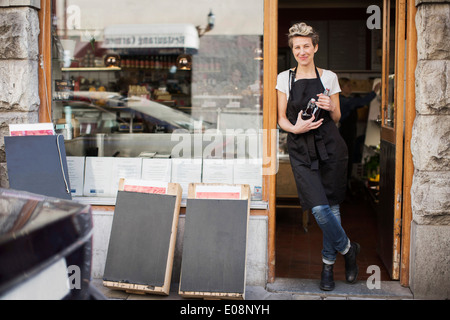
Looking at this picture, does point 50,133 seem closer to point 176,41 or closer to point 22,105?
point 22,105

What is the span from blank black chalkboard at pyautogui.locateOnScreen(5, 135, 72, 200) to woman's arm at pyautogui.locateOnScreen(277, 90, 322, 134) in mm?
1709

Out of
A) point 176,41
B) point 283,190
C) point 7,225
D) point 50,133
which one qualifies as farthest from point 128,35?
point 7,225

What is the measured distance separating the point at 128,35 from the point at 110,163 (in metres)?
4.28

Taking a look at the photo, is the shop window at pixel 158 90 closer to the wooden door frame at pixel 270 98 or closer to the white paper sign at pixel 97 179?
the white paper sign at pixel 97 179

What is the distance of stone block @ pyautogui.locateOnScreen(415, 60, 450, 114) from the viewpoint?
381 cm

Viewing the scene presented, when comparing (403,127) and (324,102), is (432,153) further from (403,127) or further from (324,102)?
(324,102)

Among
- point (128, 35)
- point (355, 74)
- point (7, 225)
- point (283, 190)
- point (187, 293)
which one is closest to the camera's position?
point (7, 225)

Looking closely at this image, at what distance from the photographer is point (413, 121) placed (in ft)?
13.1

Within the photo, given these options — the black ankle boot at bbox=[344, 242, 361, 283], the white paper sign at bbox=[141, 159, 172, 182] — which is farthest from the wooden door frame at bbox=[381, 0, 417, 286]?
the white paper sign at bbox=[141, 159, 172, 182]

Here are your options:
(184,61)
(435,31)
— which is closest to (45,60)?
(435,31)

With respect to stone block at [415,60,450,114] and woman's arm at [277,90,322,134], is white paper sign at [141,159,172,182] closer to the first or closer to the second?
woman's arm at [277,90,322,134]

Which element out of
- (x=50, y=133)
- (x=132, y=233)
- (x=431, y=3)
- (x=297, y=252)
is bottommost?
(x=297, y=252)

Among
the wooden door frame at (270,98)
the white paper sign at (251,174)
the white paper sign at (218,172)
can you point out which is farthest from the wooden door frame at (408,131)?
the white paper sign at (218,172)

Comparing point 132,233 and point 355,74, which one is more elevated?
point 355,74
